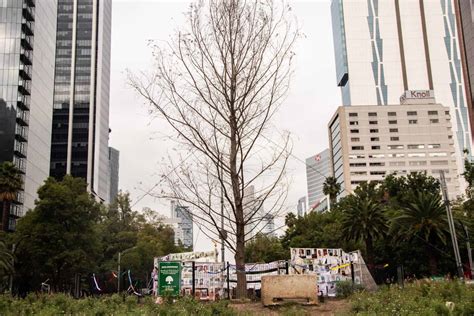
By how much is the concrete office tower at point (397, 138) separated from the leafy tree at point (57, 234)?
12511 centimetres

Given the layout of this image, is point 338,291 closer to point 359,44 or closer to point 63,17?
point 63,17

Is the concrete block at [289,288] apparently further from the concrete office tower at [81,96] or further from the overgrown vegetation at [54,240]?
the concrete office tower at [81,96]

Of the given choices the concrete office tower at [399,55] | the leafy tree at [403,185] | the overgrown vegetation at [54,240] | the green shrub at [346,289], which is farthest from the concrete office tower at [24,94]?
the concrete office tower at [399,55]

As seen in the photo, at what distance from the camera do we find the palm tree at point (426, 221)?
1608 inches

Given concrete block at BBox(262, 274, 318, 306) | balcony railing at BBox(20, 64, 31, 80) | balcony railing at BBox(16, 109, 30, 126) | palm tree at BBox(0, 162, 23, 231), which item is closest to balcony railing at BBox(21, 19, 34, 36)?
balcony railing at BBox(20, 64, 31, 80)

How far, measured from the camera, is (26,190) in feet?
277

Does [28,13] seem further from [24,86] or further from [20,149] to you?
[20,149]

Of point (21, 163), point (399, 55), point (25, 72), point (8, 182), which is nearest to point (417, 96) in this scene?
point (399, 55)

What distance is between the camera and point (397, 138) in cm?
16875

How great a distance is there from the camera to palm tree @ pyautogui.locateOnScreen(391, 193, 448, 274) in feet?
134

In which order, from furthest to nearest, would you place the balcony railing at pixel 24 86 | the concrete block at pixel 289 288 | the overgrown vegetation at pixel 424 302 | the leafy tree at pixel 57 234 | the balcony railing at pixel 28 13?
the balcony railing at pixel 28 13
the balcony railing at pixel 24 86
the leafy tree at pixel 57 234
the concrete block at pixel 289 288
the overgrown vegetation at pixel 424 302

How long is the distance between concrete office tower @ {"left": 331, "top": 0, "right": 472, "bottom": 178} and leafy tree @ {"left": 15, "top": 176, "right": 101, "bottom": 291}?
15354cm

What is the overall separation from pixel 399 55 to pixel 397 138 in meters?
43.1

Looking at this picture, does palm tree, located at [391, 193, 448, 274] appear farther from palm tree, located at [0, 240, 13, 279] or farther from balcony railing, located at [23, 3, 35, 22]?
balcony railing, located at [23, 3, 35, 22]
